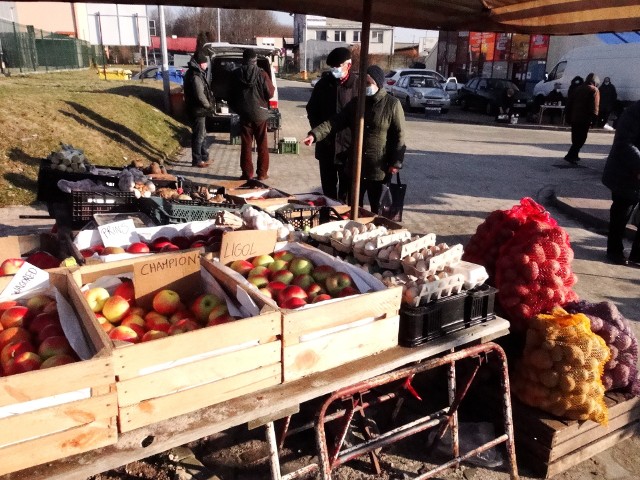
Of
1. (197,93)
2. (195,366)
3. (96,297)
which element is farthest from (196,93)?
(195,366)

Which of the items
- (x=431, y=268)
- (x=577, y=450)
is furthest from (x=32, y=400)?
(x=577, y=450)

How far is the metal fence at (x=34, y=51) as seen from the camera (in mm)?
22641

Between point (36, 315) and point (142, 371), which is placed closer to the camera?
point (142, 371)

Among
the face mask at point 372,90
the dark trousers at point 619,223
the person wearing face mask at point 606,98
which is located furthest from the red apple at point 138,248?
the person wearing face mask at point 606,98

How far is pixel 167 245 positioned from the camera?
3.05 m

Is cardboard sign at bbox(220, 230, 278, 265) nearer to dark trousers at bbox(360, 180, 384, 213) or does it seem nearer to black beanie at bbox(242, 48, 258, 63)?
dark trousers at bbox(360, 180, 384, 213)

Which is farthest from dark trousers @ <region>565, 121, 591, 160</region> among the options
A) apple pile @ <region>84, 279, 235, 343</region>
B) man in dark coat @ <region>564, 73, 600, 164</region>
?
apple pile @ <region>84, 279, 235, 343</region>

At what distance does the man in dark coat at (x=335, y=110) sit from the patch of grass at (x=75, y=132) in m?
4.58

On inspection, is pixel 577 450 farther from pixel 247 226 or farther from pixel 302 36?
pixel 302 36

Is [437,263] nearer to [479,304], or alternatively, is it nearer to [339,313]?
[479,304]

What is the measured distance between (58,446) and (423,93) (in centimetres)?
2388

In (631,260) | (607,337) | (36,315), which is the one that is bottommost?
(631,260)

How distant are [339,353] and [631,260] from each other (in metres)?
5.44

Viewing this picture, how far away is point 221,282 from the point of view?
8.29 ft
